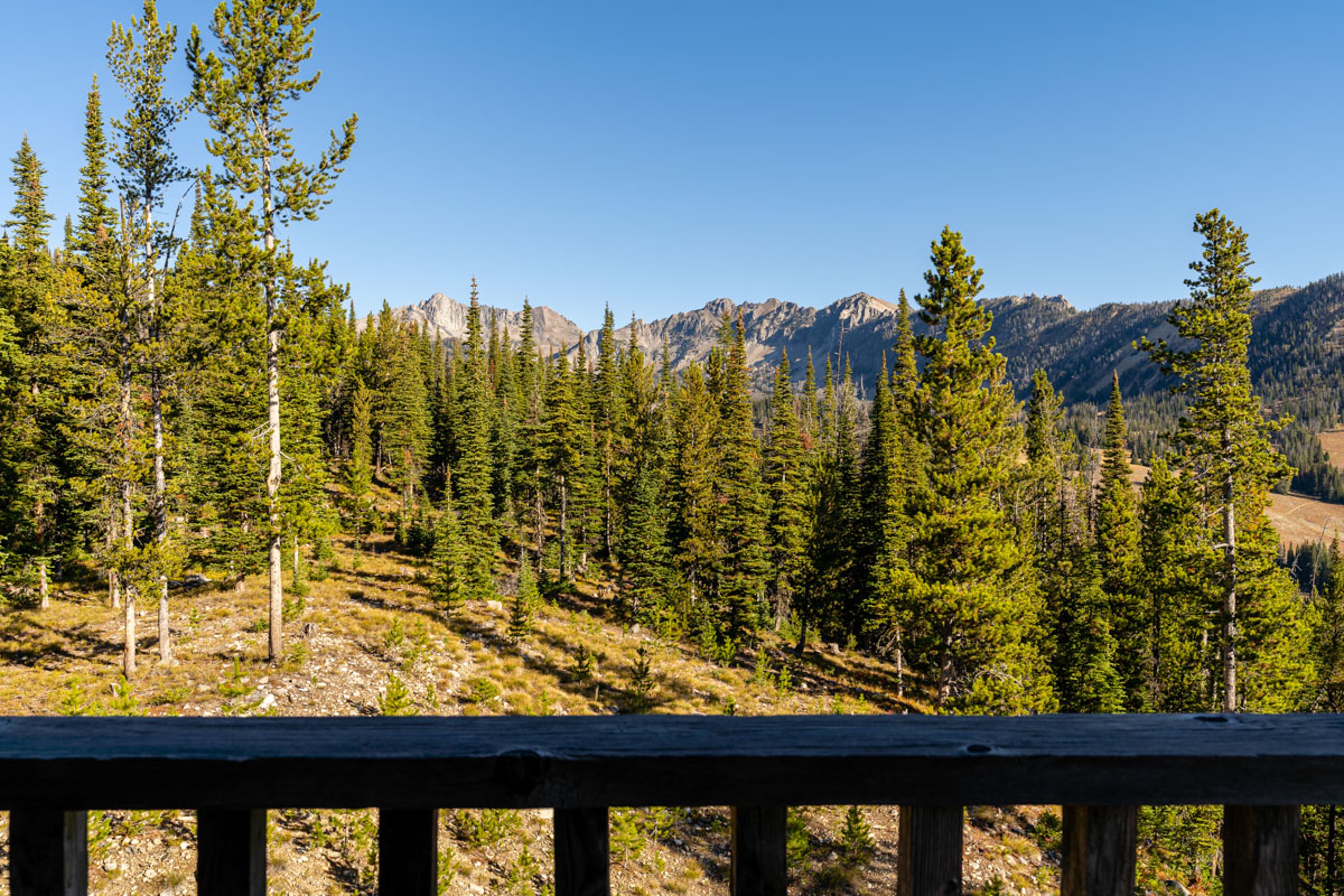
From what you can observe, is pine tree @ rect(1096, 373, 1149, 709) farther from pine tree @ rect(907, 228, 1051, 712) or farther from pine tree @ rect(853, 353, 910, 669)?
pine tree @ rect(907, 228, 1051, 712)

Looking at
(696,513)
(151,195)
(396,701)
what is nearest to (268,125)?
(151,195)

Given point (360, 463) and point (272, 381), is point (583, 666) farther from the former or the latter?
point (360, 463)

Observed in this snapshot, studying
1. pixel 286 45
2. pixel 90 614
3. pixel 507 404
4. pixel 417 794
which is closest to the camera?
pixel 417 794

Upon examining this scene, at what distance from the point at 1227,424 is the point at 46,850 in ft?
84.4

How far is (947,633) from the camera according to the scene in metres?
21.2

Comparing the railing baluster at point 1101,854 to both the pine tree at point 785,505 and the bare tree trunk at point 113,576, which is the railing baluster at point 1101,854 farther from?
the pine tree at point 785,505

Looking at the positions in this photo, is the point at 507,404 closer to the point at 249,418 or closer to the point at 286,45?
the point at 249,418

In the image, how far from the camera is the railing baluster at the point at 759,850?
4.16 feet

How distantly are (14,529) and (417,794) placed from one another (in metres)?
37.0

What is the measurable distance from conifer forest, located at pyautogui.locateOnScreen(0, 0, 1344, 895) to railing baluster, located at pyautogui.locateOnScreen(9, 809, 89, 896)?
2534 millimetres

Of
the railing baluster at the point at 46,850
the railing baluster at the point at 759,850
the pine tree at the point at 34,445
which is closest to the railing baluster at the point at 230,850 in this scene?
the railing baluster at the point at 46,850

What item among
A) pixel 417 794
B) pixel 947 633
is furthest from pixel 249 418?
pixel 417 794

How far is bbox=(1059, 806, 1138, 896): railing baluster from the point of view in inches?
51.4

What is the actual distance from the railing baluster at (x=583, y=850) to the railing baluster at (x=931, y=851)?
0.57 metres
